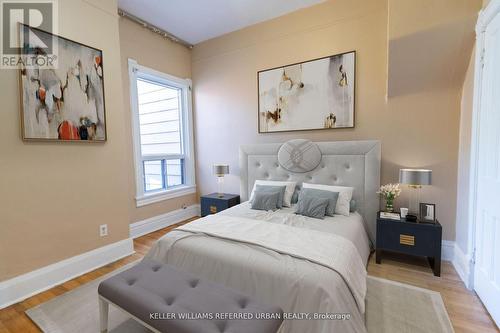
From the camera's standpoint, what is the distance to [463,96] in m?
2.34

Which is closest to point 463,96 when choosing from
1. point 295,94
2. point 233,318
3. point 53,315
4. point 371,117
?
point 371,117

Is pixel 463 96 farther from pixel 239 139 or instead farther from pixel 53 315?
pixel 53 315

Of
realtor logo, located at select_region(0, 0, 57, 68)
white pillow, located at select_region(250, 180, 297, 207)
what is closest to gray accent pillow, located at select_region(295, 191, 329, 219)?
white pillow, located at select_region(250, 180, 297, 207)

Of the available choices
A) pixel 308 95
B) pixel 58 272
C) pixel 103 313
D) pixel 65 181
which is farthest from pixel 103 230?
pixel 308 95

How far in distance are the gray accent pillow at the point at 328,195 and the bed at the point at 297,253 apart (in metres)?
0.12

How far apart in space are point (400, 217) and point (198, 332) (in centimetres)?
231

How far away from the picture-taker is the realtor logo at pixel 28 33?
1909 millimetres

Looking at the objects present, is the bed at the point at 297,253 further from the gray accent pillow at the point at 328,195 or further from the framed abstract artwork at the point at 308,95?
the framed abstract artwork at the point at 308,95

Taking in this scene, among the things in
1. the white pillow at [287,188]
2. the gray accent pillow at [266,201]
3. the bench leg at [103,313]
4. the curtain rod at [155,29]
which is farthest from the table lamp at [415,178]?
the curtain rod at [155,29]

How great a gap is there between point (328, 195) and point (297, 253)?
1152 mm

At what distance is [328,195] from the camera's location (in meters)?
2.50

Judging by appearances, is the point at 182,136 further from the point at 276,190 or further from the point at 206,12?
the point at 276,190

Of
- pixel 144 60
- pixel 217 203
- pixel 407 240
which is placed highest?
pixel 144 60

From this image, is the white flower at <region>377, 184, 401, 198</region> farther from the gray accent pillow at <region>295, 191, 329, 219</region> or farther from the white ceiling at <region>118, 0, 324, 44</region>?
the white ceiling at <region>118, 0, 324, 44</region>
